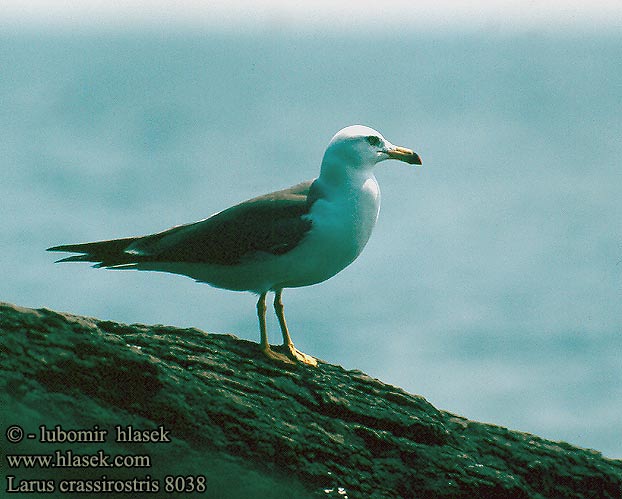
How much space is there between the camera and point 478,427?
10.1 metres

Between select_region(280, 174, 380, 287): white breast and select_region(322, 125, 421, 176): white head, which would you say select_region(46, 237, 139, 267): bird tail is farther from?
select_region(322, 125, 421, 176): white head

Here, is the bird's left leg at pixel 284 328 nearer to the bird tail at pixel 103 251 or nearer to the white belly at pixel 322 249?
the white belly at pixel 322 249

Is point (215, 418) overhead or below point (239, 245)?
below

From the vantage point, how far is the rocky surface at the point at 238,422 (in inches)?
313

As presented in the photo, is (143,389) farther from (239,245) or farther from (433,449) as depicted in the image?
(433,449)

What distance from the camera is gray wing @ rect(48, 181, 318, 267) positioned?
9.31 metres

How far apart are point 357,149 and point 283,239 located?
1.20 m

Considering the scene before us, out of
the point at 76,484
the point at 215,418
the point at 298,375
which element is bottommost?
the point at 76,484

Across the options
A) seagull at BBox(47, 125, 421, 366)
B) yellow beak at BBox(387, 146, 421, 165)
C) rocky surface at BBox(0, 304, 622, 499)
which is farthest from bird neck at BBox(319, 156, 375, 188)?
rocky surface at BBox(0, 304, 622, 499)

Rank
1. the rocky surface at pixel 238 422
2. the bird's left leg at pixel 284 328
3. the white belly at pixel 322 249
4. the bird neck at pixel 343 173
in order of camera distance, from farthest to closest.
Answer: the bird's left leg at pixel 284 328, the bird neck at pixel 343 173, the white belly at pixel 322 249, the rocky surface at pixel 238 422

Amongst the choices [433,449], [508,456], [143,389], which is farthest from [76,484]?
[508,456]

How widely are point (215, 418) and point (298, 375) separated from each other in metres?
1.25

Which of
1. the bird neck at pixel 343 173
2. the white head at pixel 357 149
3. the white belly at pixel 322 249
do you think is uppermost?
the white head at pixel 357 149

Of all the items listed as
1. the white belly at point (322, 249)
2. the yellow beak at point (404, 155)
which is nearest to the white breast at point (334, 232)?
the white belly at point (322, 249)
